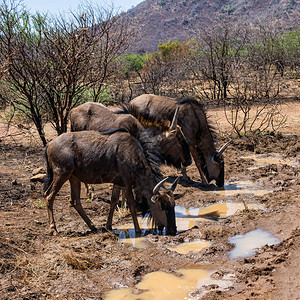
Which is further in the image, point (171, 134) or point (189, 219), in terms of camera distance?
point (171, 134)

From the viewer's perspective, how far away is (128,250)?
19.0ft

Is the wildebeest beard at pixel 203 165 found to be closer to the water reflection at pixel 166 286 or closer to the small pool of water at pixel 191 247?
the small pool of water at pixel 191 247

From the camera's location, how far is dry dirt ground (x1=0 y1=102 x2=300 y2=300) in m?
4.59

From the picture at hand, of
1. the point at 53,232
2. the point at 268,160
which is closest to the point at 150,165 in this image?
the point at 53,232

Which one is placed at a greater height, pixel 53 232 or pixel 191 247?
pixel 53 232

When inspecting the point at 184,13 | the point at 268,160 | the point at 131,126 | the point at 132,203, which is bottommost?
the point at 268,160

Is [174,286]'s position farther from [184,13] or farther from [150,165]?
[184,13]

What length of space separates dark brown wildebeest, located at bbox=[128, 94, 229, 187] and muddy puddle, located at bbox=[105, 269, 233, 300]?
429 centimetres

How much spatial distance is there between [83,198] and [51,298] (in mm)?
3787

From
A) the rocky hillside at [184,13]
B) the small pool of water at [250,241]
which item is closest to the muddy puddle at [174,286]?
the small pool of water at [250,241]

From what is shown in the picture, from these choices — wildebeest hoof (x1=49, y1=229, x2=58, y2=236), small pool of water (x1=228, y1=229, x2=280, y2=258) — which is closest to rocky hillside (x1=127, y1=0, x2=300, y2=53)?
wildebeest hoof (x1=49, y1=229, x2=58, y2=236)

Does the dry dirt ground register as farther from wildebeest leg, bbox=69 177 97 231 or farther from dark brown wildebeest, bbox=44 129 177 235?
dark brown wildebeest, bbox=44 129 177 235

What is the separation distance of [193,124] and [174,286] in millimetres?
5197

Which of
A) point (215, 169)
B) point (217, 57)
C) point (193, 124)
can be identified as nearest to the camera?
point (215, 169)
